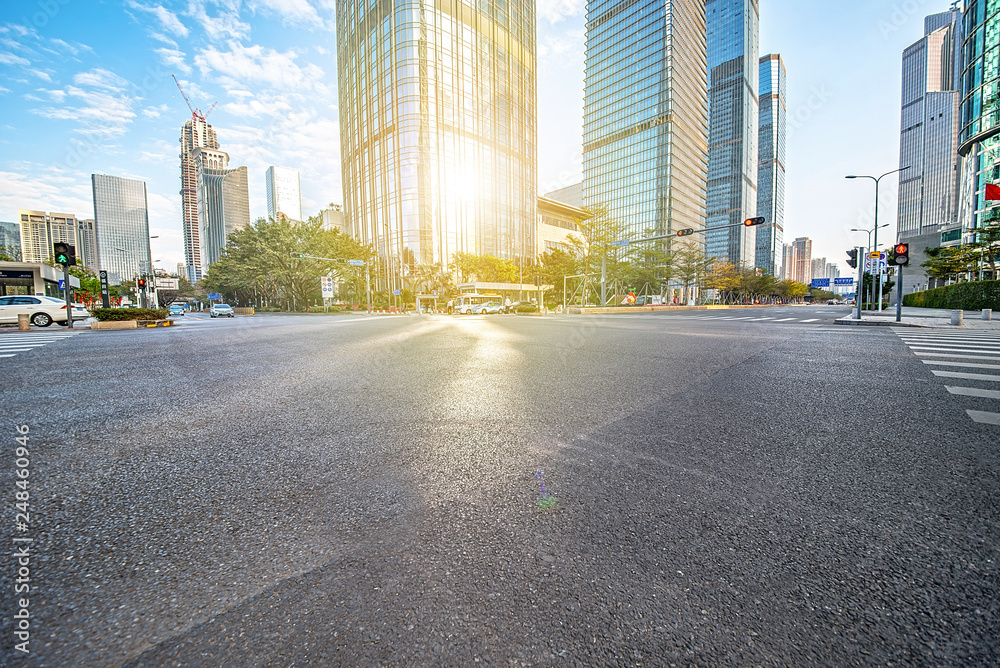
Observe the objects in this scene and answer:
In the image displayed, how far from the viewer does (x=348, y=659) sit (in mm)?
1184

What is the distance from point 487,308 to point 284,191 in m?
128

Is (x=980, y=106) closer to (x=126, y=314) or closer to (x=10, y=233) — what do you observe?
(x=126, y=314)

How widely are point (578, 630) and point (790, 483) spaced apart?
1.84 meters

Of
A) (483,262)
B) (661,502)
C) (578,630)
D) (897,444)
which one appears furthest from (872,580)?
(483,262)

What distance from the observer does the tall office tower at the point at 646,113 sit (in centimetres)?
8538

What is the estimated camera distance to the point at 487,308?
41188mm

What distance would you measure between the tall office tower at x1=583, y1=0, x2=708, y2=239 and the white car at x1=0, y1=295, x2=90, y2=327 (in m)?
87.7

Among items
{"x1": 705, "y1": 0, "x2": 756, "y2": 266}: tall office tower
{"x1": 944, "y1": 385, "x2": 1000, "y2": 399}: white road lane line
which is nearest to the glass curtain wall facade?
{"x1": 944, "y1": 385, "x2": 1000, "y2": 399}: white road lane line

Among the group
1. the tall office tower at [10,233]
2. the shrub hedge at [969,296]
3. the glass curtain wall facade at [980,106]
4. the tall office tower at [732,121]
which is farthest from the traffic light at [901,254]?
the tall office tower at [10,233]

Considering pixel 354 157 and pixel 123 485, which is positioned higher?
pixel 354 157

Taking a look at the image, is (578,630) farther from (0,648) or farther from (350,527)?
(0,648)

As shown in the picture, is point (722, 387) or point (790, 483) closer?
point (790, 483)

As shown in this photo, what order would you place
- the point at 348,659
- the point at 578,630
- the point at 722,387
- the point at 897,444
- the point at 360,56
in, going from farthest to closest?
the point at 360,56, the point at 722,387, the point at 897,444, the point at 578,630, the point at 348,659

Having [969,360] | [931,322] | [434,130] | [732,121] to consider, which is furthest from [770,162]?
[969,360]
